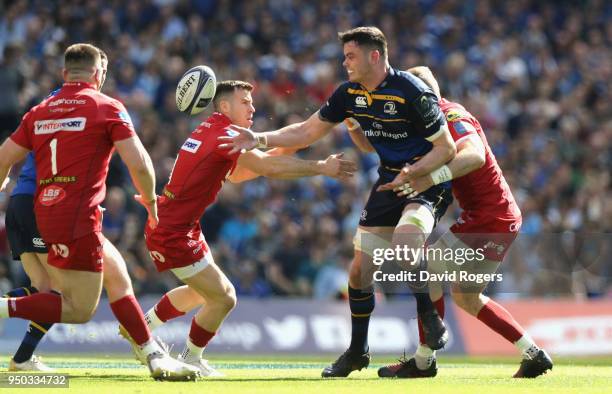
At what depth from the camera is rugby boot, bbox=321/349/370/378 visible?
9.62m

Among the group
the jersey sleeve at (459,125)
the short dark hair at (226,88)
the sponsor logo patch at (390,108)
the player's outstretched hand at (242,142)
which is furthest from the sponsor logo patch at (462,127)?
the short dark hair at (226,88)

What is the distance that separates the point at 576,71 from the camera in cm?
2255

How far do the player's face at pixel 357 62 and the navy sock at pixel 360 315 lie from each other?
1822 millimetres

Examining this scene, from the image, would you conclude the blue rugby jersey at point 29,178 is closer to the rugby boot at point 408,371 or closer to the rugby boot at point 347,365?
the rugby boot at point 347,365

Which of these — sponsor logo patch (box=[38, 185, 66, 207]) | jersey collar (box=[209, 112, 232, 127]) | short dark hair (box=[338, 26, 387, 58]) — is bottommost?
sponsor logo patch (box=[38, 185, 66, 207])

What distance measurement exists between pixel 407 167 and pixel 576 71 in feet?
46.6

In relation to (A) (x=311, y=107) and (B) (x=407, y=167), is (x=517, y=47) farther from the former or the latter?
(B) (x=407, y=167)

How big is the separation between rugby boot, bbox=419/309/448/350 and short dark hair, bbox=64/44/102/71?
334cm

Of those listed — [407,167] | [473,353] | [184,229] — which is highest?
[407,167]

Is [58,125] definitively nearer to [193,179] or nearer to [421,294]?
[193,179]

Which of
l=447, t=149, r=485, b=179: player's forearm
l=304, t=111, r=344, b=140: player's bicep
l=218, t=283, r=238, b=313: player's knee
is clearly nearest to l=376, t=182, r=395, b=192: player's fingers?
l=447, t=149, r=485, b=179: player's forearm

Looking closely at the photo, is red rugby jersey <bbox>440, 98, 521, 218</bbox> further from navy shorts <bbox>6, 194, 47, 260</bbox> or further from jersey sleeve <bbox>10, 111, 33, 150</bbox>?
navy shorts <bbox>6, 194, 47, 260</bbox>

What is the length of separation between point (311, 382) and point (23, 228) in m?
2.98

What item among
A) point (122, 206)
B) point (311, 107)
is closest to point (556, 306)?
point (311, 107)
